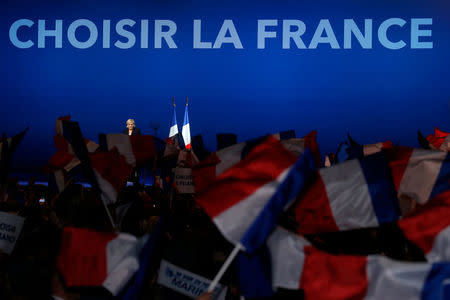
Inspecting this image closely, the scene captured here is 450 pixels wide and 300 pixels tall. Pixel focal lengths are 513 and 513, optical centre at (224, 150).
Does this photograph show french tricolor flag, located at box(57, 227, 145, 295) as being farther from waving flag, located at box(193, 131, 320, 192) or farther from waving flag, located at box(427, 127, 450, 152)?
waving flag, located at box(427, 127, 450, 152)

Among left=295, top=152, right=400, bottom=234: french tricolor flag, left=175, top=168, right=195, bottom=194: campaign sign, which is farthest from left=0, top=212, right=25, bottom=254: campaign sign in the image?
left=295, top=152, right=400, bottom=234: french tricolor flag

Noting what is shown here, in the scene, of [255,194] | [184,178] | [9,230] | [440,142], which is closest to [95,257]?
[9,230]

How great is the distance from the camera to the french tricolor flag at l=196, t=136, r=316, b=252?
1647 mm

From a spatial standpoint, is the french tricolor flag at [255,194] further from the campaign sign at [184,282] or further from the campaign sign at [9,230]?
the campaign sign at [9,230]

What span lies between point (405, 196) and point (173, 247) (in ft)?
3.39

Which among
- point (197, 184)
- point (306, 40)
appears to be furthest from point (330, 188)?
point (306, 40)

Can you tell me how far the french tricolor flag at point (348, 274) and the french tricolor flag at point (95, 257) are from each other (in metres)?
0.54

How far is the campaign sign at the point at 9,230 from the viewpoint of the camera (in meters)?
2.21

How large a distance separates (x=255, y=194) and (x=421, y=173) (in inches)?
33.3

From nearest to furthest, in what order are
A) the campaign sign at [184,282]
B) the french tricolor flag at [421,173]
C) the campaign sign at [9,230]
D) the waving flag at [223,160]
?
the campaign sign at [184,282] < the french tricolor flag at [421,173] < the campaign sign at [9,230] < the waving flag at [223,160]

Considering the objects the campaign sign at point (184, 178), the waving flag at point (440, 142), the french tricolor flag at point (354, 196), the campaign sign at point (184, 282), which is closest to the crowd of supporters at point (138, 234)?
the campaign sign at point (184, 282)

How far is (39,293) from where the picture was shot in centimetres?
193

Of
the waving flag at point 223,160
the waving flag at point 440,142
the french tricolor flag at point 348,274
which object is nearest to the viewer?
the french tricolor flag at point 348,274

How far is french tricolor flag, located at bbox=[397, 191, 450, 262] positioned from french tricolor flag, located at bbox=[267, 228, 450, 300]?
0.22m
